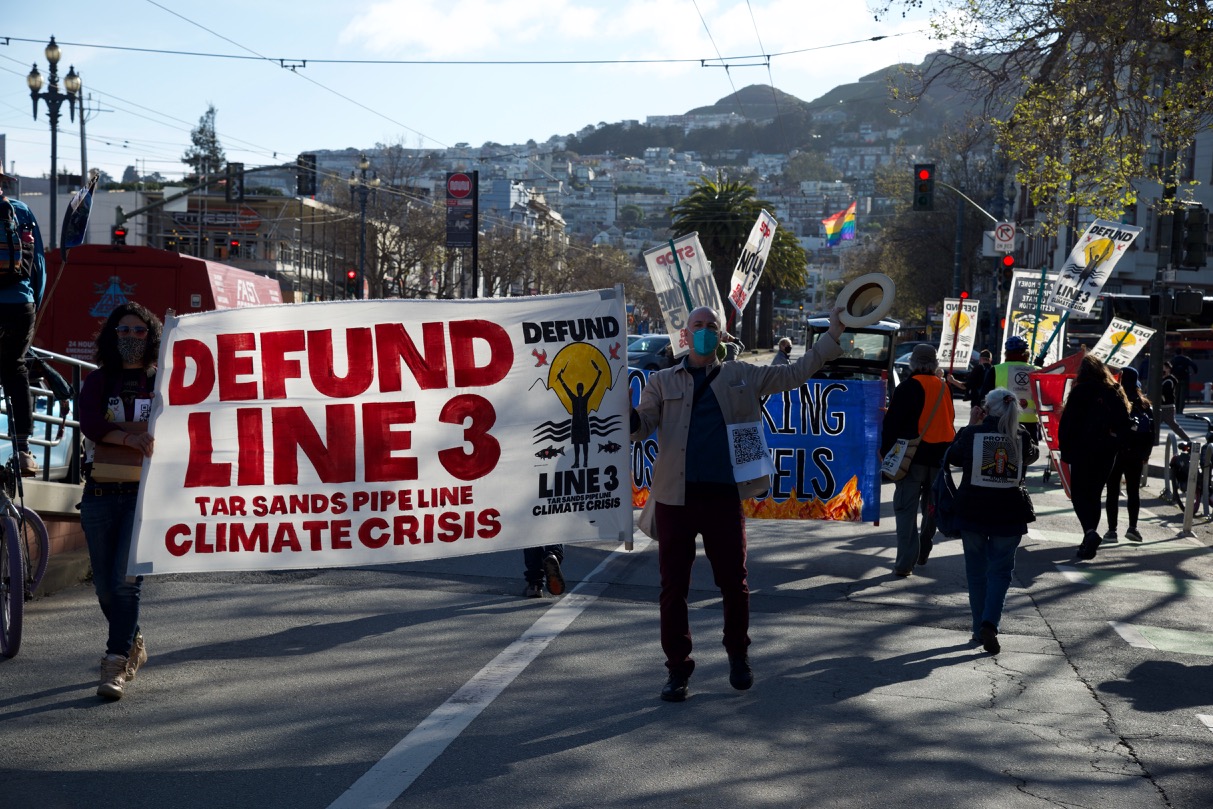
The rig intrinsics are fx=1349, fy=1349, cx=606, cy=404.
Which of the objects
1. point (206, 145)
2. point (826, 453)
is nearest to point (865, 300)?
point (826, 453)

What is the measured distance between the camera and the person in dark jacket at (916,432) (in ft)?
35.3

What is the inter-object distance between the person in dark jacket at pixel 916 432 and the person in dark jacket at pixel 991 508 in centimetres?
228

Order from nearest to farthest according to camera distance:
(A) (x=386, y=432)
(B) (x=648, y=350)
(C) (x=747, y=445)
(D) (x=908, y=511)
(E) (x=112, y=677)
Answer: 1. (E) (x=112, y=677)
2. (C) (x=747, y=445)
3. (A) (x=386, y=432)
4. (D) (x=908, y=511)
5. (B) (x=648, y=350)

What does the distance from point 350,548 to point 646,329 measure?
377 feet

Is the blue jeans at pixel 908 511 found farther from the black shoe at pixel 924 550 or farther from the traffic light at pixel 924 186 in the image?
the traffic light at pixel 924 186

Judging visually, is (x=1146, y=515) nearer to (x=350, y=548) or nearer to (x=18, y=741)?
(x=350, y=548)

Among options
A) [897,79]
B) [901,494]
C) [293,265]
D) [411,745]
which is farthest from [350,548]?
[293,265]

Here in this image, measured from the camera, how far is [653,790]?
16.9 ft

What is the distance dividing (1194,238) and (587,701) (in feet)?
52.1

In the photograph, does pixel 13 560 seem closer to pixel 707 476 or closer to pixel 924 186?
pixel 707 476

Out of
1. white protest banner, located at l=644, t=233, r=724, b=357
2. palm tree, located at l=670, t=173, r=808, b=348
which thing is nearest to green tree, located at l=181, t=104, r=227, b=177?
palm tree, located at l=670, t=173, r=808, b=348

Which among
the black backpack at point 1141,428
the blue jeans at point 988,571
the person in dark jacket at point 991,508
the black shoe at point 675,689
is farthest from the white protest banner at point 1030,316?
the black shoe at point 675,689

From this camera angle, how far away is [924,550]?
11383 millimetres

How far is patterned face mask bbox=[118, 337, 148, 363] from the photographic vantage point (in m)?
6.62
